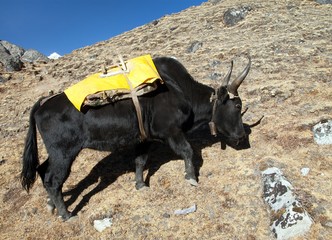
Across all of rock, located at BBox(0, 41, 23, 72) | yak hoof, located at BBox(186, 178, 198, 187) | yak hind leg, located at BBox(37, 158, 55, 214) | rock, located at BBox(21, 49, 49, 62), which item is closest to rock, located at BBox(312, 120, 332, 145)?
yak hoof, located at BBox(186, 178, 198, 187)

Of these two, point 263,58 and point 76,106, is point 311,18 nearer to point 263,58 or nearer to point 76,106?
point 263,58

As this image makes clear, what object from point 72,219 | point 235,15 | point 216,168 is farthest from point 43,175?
point 235,15

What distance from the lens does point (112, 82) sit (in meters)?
5.27

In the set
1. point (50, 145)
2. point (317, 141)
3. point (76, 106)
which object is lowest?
point (317, 141)

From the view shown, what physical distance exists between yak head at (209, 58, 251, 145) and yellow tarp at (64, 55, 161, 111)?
→ 1203mm

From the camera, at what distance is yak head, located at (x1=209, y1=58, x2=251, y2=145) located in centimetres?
584

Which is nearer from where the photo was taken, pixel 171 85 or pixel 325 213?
pixel 325 213

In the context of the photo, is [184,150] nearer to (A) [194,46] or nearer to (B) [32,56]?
(A) [194,46]

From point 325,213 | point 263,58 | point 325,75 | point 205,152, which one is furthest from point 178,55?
point 325,213

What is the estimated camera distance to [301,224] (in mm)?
4176

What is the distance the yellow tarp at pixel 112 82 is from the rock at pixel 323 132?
10.2 feet

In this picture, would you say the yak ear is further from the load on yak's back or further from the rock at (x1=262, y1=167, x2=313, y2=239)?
the rock at (x1=262, y1=167, x2=313, y2=239)

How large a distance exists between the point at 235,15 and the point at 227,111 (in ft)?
31.3

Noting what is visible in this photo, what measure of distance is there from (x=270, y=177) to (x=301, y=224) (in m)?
1.03
